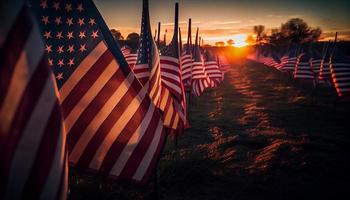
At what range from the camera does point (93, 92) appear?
157 inches

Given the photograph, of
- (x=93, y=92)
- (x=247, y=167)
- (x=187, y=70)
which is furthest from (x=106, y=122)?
(x=187, y=70)

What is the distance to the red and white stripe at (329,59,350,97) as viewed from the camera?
579 inches

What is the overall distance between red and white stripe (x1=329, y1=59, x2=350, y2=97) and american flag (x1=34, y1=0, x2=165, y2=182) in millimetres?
14052

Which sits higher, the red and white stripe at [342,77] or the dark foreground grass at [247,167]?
the red and white stripe at [342,77]

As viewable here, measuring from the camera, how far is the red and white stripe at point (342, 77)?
1471 centimetres

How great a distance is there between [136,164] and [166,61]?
5172mm

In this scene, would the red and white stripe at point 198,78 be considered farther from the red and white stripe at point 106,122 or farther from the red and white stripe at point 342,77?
the red and white stripe at point 106,122

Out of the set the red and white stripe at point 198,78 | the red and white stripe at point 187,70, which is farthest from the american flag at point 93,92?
the red and white stripe at point 198,78

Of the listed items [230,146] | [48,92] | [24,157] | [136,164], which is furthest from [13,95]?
[230,146]

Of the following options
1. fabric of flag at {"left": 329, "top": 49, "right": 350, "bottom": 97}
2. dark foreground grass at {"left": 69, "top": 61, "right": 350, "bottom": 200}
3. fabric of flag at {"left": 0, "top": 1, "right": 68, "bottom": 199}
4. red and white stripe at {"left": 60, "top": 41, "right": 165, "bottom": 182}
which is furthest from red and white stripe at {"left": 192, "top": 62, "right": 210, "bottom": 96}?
fabric of flag at {"left": 0, "top": 1, "right": 68, "bottom": 199}

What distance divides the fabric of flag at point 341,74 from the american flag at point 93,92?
14.1 metres

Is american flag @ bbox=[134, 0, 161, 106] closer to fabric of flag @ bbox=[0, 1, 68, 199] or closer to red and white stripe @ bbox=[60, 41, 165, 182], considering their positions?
red and white stripe @ bbox=[60, 41, 165, 182]

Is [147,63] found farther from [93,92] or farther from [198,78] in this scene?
[198,78]

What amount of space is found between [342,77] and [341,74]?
0.56ft
